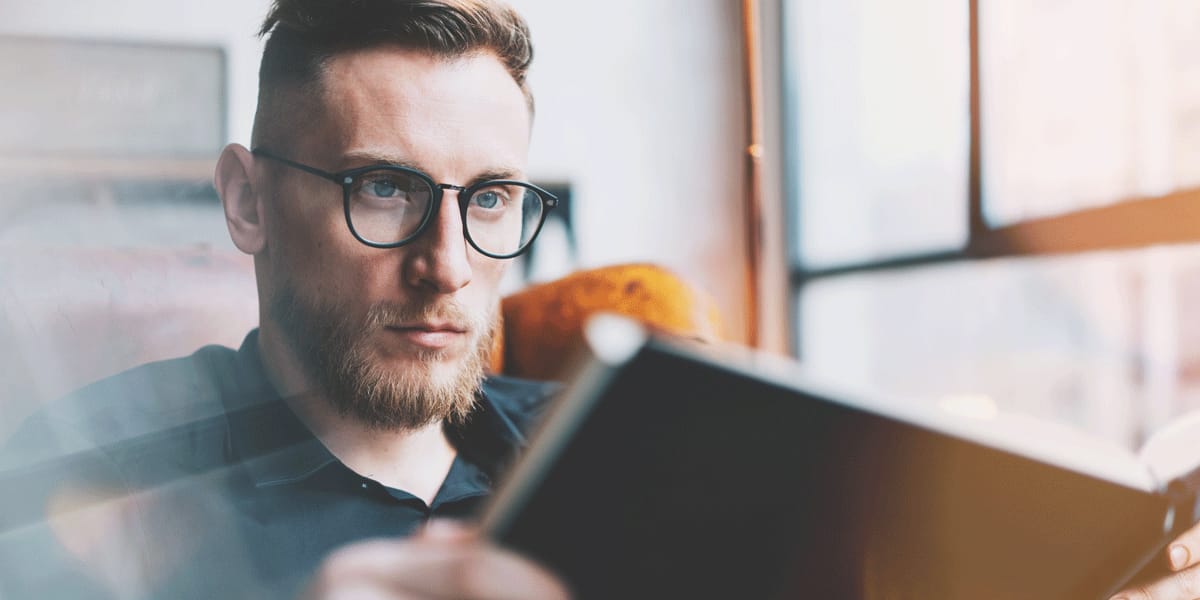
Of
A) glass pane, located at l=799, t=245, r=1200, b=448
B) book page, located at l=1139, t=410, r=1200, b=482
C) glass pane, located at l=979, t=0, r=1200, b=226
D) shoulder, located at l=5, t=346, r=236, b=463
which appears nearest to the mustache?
shoulder, located at l=5, t=346, r=236, b=463

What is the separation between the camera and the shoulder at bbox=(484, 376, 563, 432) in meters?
0.66

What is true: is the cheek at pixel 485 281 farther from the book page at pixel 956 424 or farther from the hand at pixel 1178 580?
the hand at pixel 1178 580

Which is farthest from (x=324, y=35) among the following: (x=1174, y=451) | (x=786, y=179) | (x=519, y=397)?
(x=786, y=179)

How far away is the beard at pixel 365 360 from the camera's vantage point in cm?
59

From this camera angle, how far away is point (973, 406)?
98 cm

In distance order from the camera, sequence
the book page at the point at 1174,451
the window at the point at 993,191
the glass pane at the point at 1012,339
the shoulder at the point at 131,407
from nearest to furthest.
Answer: the book page at the point at 1174,451 < the shoulder at the point at 131,407 < the window at the point at 993,191 < the glass pane at the point at 1012,339

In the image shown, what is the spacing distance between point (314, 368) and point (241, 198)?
0.43 ft

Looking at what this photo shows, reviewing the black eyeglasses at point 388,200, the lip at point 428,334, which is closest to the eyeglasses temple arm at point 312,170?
the black eyeglasses at point 388,200

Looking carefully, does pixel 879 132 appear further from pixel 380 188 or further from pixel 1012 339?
pixel 380 188

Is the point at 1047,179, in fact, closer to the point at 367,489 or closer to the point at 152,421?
the point at 367,489

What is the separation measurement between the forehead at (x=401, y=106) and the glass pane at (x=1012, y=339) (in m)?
0.97

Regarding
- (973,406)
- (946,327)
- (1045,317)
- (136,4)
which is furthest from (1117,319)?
(136,4)

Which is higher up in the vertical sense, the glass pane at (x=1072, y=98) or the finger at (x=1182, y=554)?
the glass pane at (x=1072, y=98)

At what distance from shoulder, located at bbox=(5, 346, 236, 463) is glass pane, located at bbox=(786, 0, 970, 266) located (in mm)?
973
